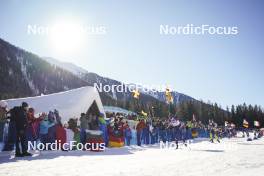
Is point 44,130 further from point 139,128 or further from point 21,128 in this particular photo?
point 139,128

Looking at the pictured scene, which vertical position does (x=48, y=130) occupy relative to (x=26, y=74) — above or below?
below

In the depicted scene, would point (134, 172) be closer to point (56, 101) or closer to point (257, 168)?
point (257, 168)

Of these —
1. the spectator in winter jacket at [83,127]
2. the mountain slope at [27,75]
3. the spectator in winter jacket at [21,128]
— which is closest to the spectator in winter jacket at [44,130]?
the spectator in winter jacket at [83,127]

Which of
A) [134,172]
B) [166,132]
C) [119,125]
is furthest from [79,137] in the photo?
[166,132]

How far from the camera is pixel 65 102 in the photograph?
18.4 metres

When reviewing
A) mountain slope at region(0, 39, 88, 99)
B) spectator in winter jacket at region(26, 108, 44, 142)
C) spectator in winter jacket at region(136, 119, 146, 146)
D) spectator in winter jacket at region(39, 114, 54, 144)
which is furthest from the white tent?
mountain slope at region(0, 39, 88, 99)

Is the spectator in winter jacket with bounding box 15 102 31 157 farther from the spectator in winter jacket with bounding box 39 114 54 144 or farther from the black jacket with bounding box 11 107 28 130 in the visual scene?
the spectator in winter jacket with bounding box 39 114 54 144

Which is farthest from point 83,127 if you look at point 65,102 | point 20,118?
point 65,102

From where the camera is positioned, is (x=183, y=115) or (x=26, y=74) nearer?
(x=183, y=115)

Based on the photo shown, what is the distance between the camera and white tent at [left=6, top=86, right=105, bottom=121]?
17672 mm

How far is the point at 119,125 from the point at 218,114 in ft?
332

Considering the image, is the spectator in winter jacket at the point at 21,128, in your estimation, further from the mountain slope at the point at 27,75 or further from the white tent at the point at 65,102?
the mountain slope at the point at 27,75

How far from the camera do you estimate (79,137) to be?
43.4 ft

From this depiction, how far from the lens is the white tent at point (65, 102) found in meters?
17.7
